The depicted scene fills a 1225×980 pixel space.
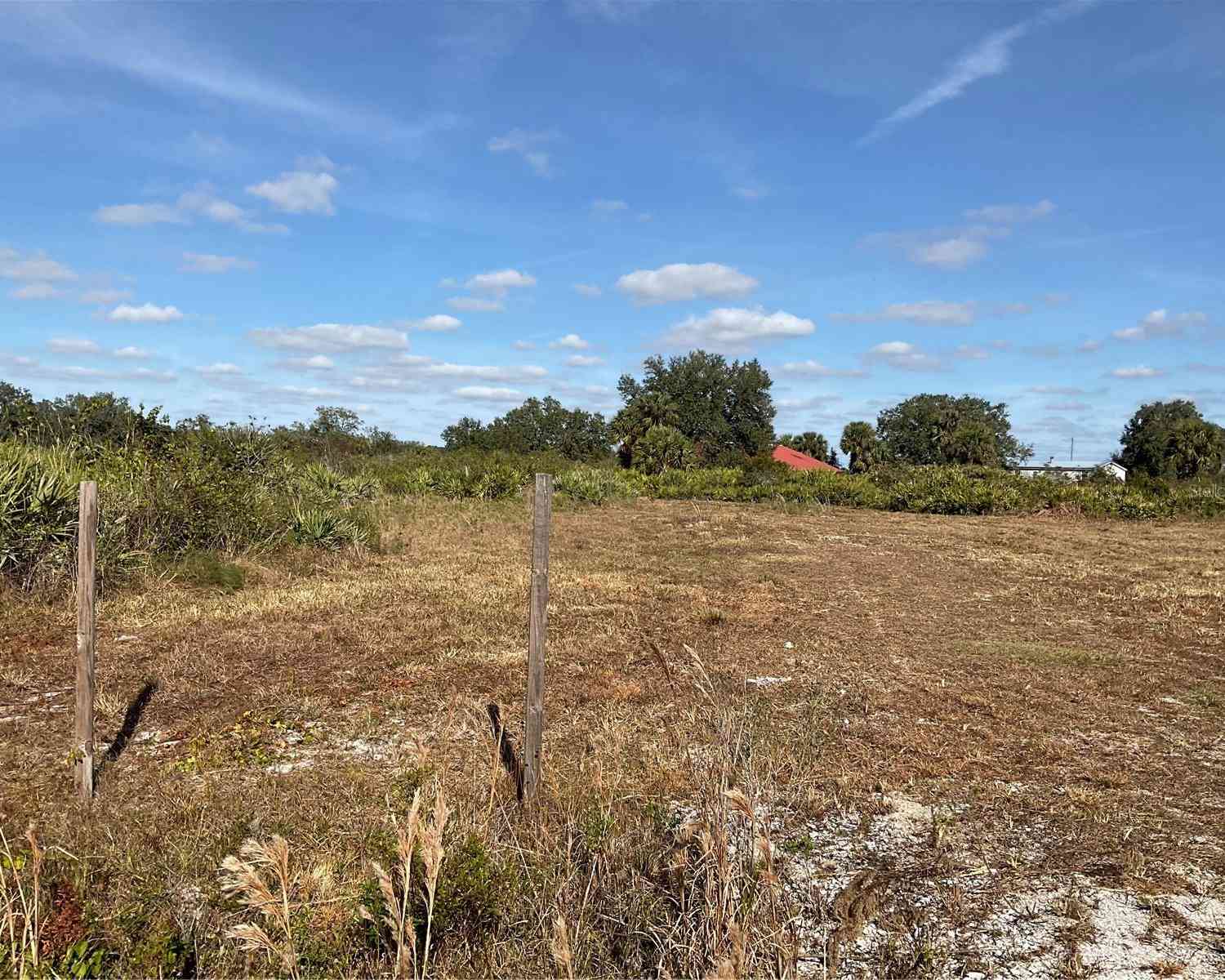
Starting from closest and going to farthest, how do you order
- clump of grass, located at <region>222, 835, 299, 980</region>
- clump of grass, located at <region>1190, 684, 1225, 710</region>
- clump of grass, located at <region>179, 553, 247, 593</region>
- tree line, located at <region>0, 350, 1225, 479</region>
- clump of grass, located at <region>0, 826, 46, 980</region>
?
clump of grass, located at <region>222, 835, 299, 980</region>, clump of grass, located at <region>0, 826, 46, 980</region>, clump of grass, located at <region>1190, 684, 1225, 710</region>, clump of grass, located at <region>179, 553, 247, 593</region>, tree line, located at <region>0, 350, 1225, 479</region>

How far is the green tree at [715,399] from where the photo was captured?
51625mm

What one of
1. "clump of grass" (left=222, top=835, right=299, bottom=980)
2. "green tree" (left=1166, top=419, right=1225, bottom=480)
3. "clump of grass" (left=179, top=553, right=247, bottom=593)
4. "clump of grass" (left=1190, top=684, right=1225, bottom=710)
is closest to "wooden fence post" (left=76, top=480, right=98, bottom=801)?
"clump of grass" (left=222, top=835, right=299, bottom=980)

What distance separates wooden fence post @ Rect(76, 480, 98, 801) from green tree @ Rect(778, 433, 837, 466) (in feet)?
212

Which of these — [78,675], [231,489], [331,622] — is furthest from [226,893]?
[231,489]

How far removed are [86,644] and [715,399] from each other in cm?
5067

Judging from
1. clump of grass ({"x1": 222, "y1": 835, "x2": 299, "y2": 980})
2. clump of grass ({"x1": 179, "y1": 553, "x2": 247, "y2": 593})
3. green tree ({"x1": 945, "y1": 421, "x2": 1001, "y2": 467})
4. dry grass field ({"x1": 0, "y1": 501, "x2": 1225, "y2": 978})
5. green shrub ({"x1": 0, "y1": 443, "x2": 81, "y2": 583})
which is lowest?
dry grass field ({"x1": 0, "y1": 501, "x2": 1225, "y2": 978})

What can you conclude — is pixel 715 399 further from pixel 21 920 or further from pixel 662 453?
pixel 21 920

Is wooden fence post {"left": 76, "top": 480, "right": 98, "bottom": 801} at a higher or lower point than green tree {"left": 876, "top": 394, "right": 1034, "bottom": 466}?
lower

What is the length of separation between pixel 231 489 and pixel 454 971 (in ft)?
30.5

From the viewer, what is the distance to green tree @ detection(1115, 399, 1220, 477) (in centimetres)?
4369

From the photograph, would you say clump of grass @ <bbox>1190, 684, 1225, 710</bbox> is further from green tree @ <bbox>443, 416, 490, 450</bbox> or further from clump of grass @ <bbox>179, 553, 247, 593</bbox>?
green tree @ <bbox>443, 416, 490, 450</bbox>

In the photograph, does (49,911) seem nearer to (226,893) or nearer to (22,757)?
(226,893)

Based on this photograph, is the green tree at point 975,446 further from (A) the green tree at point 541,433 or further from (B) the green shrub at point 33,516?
(B) the green shrub at point 33,516

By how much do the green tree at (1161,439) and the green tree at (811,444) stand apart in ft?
70.0
